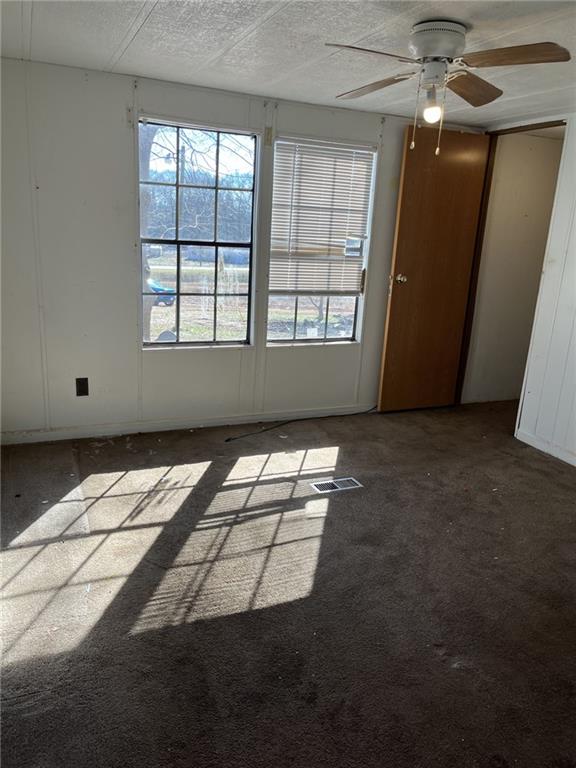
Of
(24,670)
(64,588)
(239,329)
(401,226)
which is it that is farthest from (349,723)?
(401,226)

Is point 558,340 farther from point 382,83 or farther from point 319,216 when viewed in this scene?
point 382,83

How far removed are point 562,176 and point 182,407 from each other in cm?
329

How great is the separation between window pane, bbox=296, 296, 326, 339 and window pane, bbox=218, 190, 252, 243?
2.30ft

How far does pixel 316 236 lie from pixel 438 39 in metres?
2.16

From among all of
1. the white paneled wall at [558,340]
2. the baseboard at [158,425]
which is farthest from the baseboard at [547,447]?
the baseboard at [158,425]

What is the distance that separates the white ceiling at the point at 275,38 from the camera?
234 cm

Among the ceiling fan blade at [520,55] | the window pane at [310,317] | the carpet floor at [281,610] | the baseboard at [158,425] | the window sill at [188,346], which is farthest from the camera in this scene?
the window pane at [310,317]

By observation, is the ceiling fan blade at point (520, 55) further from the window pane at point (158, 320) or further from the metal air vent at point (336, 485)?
the window pane at point (158, 320)

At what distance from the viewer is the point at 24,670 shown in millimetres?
2072

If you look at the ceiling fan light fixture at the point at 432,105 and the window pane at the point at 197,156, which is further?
the window pane at the point at 197,156

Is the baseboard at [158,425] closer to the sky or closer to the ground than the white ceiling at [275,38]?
closer to the ground

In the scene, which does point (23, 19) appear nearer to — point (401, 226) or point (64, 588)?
point (64, 588)

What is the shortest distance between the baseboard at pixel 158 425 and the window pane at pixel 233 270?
1.03 m

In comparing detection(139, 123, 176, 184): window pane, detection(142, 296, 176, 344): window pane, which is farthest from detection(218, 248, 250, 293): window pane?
detection(139, 123, 176, 184): window pane
